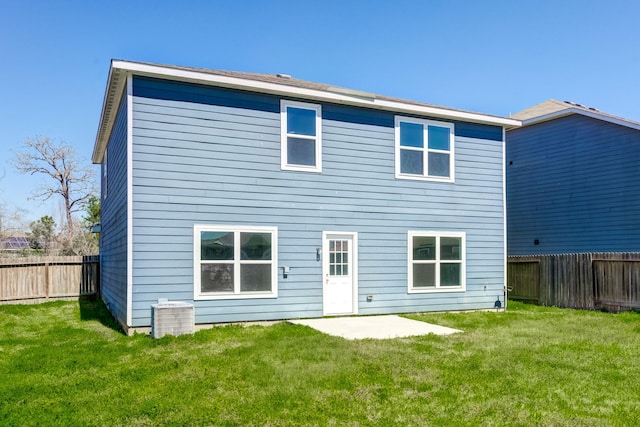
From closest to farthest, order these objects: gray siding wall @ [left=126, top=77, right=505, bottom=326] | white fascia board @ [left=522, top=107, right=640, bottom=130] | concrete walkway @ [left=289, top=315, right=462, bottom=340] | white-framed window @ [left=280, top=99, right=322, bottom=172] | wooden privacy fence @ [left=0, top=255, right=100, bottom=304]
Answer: concrete walkway @ [left=289, top=315, right=462, bottom=340] → gray siding wall @ [left=126, top=77, right=505, bottom=326] → white-framed window @ [left=280, top=99, right=322, bottom=172] → wooden privacy fence @ [left=0, top=255, right=100, bottom=304] → white fascia board @ [left=522, top=107, right=640, bottom=130]

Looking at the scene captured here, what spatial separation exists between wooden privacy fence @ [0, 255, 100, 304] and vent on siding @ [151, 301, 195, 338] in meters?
7.64

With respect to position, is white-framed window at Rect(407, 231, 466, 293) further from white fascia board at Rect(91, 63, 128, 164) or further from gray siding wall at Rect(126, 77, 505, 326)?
white fascia board at Rect(91, 63, 128, 164)

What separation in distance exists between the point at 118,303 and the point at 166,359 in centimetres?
393

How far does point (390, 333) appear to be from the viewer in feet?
27.3

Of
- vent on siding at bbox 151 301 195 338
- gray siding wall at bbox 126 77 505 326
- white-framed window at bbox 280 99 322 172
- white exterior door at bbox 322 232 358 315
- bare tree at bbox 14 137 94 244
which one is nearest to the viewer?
vent on siding at bbox 151 301 195 338

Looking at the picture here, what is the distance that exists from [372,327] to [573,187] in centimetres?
991

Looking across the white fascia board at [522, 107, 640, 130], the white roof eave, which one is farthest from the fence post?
the white fascia board at [522, 107, 640, 130]

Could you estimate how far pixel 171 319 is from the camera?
7.90m

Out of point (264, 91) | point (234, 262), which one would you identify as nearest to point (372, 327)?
point (234, 262)

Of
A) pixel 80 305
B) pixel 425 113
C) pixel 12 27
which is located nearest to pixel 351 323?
pixel 425 113

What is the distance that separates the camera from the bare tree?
26.7 metres

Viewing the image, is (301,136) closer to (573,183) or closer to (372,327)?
(372,327)

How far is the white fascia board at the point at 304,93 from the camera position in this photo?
849cm

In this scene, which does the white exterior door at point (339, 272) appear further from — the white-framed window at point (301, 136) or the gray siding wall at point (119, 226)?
the gray siding wall at point (119, 226)
